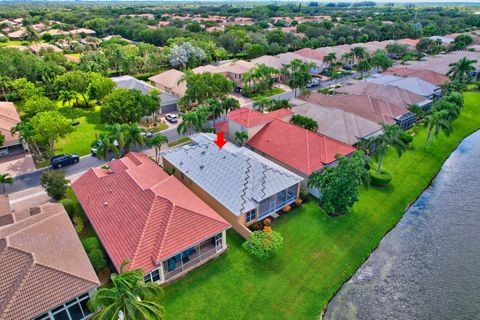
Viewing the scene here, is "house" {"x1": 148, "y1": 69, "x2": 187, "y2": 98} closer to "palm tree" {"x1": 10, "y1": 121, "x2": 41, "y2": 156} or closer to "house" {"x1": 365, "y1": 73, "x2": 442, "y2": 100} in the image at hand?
"palm tree" {"x1": 10, "y1": 121, "x2": 41, "y2": 156}

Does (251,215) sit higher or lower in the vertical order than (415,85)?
lower

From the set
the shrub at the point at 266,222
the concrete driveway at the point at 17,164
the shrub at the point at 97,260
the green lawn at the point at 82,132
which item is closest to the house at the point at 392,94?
the shrub at the point at 266,222

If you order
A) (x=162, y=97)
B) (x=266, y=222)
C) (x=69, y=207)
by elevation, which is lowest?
(x=266, y=222)

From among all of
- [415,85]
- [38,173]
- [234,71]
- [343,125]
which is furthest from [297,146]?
[234,71]

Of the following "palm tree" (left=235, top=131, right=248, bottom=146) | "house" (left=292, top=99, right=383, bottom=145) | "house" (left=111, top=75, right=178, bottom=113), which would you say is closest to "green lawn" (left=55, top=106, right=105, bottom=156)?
"house" (left=111, top=75, right=178, bottom=113)

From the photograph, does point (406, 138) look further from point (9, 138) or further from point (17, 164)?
point (9, 138)

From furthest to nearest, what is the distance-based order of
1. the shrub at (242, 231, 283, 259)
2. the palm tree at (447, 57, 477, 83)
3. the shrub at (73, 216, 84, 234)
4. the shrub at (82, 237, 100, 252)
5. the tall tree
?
the palm tree at (447, 57, 477, 83), the tall tree, the shrub at (73, 216, 84, 234), the shrub at (242, 231, 283, 259), the shrub at (82, 237, 100, 252)
